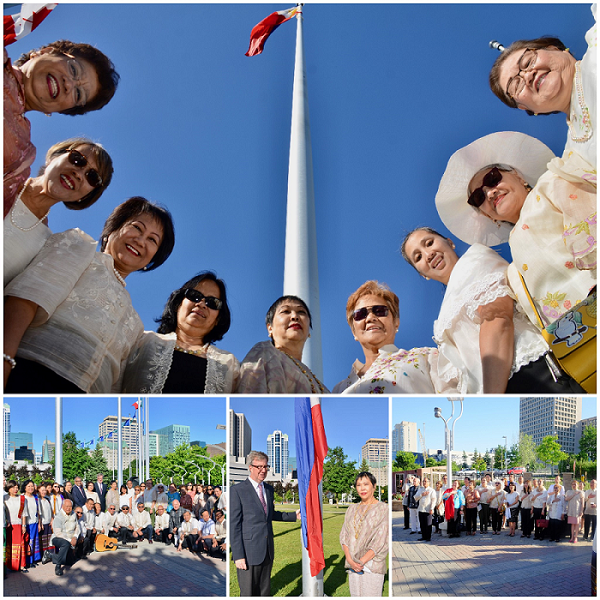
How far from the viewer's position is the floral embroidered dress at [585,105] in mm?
5164

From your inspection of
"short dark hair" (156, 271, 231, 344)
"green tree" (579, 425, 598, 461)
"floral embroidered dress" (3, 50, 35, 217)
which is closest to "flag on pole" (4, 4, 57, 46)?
"floral embroidered dress" (3, 50, 35, 217)

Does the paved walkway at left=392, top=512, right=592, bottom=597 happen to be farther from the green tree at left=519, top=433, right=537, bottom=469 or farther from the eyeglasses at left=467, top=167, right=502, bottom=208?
the eyeglasses at left=467, top=167, right=502, bottom=208

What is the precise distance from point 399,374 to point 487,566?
1.86 metres

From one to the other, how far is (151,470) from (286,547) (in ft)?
4.31

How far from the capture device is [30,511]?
192 inches

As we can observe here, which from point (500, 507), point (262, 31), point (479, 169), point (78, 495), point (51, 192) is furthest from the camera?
point (262, 31)

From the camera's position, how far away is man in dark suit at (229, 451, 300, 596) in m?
4.82

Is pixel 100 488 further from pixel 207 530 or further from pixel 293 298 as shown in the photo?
pixel 293 298

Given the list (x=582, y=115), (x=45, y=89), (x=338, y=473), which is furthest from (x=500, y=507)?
(x=45, y=89)

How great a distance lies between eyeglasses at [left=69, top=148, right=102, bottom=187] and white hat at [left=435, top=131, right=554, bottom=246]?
3588 millimetres

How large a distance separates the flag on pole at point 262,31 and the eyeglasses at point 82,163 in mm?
2890

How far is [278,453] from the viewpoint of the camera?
4988mm

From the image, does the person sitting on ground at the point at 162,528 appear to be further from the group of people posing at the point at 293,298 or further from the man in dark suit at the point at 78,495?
the group of people posing at the point at 293,298

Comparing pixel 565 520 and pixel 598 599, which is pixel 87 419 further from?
pixel 598 599
